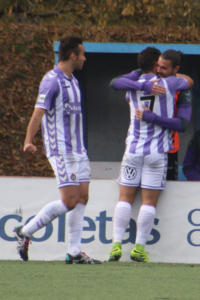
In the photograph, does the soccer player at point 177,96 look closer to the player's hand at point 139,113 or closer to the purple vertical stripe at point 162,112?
the purple vertical stripe at point 162,112

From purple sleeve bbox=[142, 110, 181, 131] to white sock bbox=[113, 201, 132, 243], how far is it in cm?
70

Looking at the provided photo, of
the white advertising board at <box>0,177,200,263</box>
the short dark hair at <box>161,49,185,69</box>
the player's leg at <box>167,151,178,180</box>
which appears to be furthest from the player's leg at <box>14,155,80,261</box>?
the player's leg at <box>167,151,178,180</box>

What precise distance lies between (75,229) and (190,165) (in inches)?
59.6

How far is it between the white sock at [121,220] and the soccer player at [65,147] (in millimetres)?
297

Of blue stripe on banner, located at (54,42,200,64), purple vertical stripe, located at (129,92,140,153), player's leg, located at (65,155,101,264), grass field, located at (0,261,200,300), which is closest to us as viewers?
grass field, located at (0,261,200,300)

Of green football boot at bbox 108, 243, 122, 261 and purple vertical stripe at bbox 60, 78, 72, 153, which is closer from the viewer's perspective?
purple vertical stripe at bbox 60, 78, 72, 153

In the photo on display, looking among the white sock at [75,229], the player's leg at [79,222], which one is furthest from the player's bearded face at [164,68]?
the white sock at [75,229]

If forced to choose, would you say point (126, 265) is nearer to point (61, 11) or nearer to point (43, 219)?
point (43, 219)

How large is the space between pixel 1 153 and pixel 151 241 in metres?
3.13

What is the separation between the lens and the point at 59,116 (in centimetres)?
368

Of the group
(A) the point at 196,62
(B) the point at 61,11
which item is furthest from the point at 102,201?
(B) the point at 61,11

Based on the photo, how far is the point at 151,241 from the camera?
4105 millimetres

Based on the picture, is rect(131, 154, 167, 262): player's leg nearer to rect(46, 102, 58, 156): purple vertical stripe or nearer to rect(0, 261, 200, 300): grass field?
rect(0, 261, 200, 300): grass field

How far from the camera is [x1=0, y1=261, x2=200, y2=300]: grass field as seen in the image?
2596 mm
